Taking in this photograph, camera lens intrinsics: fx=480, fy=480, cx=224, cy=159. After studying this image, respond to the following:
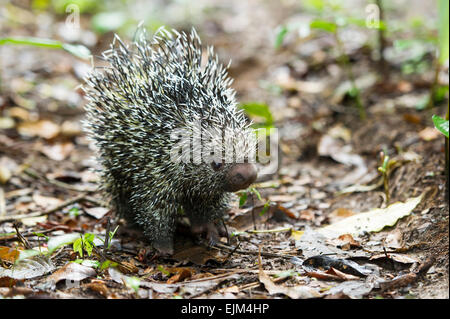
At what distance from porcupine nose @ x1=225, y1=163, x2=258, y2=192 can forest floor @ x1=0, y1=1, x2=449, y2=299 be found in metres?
0.89

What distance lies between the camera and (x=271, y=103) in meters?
11.6

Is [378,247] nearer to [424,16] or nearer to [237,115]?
[237,115]

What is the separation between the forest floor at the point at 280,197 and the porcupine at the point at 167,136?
0.52 metres

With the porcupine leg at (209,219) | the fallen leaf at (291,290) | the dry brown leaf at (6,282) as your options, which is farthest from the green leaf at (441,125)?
the dry brown leaf at (6,282)

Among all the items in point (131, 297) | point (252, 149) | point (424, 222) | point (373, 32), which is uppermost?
point (373, 32)

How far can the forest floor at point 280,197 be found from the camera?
503 centimetres

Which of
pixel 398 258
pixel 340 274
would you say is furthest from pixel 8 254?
pixel 398 258

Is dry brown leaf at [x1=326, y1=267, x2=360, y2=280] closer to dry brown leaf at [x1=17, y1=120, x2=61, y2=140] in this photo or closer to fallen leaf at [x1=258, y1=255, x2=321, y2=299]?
fallen leaf at [x1=258, y1=255, x2=321, y2=299]

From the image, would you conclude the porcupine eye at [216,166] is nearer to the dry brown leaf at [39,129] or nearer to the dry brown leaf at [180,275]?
the dry brown leaf at [180,275]

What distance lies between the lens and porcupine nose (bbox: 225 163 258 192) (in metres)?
5.64

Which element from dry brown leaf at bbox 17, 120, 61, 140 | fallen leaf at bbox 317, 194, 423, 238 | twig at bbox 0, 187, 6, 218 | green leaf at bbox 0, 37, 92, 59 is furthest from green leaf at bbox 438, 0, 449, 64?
dry brown leaf at bbox 17, 120, 61, 140

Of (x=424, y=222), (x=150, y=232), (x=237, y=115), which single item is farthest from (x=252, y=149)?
(x=424, y=222)

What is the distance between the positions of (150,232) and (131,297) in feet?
5.22

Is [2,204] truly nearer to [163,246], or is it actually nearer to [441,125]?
[163,246]
